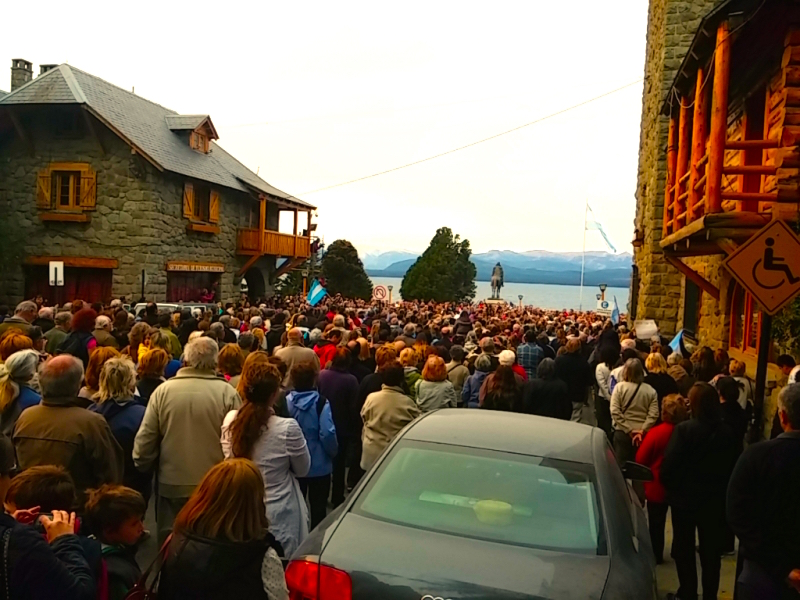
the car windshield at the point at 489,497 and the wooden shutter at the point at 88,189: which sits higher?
the wooden shutter at the point at 88,189

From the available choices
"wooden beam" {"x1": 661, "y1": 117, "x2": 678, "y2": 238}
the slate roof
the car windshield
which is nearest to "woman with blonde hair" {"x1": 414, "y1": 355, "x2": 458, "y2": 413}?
the car windshield

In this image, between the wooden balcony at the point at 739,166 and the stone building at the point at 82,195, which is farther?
the stone building at the point at 82,195

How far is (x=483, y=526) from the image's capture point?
3623mm

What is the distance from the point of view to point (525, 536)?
140 inches

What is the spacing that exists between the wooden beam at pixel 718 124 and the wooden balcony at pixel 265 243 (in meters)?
24.7

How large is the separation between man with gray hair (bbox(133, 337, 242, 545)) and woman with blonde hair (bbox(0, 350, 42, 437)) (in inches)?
37.9

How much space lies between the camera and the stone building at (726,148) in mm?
8844

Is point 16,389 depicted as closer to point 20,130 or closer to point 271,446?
point 271,446

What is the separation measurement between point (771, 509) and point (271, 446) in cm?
282

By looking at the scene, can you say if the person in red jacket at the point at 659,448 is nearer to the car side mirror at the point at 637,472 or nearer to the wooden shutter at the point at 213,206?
the car side mirror at the point at 637,472

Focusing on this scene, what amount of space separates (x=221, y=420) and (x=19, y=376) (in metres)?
1.58

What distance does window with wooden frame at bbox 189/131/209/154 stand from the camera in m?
29.9

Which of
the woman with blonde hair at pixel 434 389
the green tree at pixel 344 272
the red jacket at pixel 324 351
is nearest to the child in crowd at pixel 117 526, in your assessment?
the woman with blonde hair at pixel 434 389

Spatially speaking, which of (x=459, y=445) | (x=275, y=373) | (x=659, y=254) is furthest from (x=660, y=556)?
(x=659, y=254)
